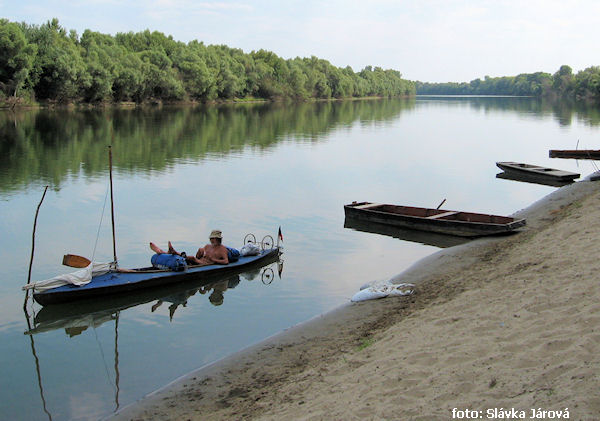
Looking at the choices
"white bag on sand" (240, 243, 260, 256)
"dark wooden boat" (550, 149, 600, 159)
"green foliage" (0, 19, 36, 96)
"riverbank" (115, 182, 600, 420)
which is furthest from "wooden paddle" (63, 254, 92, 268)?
"green foliage" (0, 19, 36, 96)

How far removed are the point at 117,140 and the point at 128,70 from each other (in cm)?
5271

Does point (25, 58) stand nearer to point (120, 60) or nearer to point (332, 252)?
point (120, 60)

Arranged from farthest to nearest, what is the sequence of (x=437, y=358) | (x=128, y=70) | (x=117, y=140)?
(x=128, y=70) → (x=117, y=140) → (x=437, y=358)

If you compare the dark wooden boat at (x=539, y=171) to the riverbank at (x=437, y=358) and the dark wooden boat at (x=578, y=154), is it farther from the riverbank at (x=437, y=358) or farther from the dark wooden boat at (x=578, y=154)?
the riverbank at (x=437, y=358)

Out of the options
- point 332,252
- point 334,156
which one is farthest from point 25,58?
point 332,252

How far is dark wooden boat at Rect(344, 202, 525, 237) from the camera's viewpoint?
70.2 feet

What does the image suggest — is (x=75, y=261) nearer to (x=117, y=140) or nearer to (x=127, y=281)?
(x=127, y=281)

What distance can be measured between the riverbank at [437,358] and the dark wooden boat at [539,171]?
2168cm

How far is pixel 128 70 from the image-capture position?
100 m

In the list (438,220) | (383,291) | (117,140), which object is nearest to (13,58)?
(117,140)

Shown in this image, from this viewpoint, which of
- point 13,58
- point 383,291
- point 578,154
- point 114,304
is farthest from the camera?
point 13,58

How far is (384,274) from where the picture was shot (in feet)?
60.1

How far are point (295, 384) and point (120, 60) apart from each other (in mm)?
106053

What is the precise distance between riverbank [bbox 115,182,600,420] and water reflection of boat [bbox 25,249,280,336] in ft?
14.0
